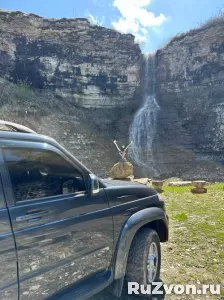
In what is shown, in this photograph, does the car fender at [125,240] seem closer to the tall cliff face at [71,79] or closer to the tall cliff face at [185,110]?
the tall cliff face at [185,110]

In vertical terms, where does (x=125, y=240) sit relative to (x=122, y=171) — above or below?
above

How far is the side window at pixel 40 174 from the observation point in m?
2.13

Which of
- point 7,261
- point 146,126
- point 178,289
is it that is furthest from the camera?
point 146,126

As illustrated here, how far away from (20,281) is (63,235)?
46 centimetres

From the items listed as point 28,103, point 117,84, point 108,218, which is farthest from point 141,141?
point 108,218

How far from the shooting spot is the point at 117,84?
3300cm

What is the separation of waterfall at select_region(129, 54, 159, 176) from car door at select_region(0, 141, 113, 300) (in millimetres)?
22459

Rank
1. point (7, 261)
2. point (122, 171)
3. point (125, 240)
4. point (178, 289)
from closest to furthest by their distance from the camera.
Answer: point (7, 261) → point (125, 240) → point (178, 289) → point (122, 171)

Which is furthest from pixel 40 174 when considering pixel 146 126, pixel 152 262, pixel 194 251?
pixel 146 126

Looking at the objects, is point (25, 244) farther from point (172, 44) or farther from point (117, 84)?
point (172, 44)

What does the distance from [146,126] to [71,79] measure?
1044cm

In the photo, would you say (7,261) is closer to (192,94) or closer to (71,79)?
(192,94)

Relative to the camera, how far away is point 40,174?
96.0 inches

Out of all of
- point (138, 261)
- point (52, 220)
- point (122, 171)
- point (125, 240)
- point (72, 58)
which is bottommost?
point (122, 171)
